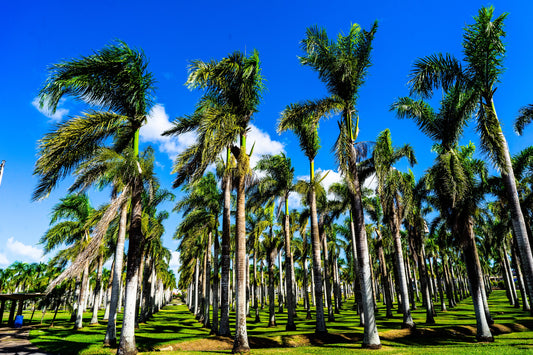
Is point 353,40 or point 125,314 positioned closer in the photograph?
point 125,314

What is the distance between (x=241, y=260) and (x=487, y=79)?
1373 cm

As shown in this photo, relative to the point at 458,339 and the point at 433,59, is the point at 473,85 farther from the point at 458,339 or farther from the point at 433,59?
the point at 458,339

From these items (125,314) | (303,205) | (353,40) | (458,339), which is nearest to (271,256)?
(303,205)

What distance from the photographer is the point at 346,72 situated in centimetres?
1538

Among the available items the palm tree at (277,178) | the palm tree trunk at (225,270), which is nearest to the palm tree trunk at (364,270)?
the palm tree trunk at (225,270)

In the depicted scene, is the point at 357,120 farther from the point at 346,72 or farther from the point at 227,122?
the point at 227,122

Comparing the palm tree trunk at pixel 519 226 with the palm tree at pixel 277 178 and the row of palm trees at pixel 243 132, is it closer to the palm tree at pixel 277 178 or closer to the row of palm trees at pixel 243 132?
the row of palm trees at pixel 243 132

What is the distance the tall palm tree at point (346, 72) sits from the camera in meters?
14.8

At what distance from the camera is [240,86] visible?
15.3 meters

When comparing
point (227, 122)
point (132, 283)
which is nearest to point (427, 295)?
point (227, 122)

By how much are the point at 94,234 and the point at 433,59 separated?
17.1 m

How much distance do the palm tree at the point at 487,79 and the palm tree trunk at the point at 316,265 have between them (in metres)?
10.3

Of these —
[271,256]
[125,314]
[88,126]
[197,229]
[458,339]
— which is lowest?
[458,339]

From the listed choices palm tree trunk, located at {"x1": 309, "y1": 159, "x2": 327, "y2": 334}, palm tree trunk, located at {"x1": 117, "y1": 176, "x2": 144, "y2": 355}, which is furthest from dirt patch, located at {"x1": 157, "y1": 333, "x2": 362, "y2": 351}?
palm tree trunk, located at {"x1": 117, "y1": 176, "x2": 144, "y2": 355}
